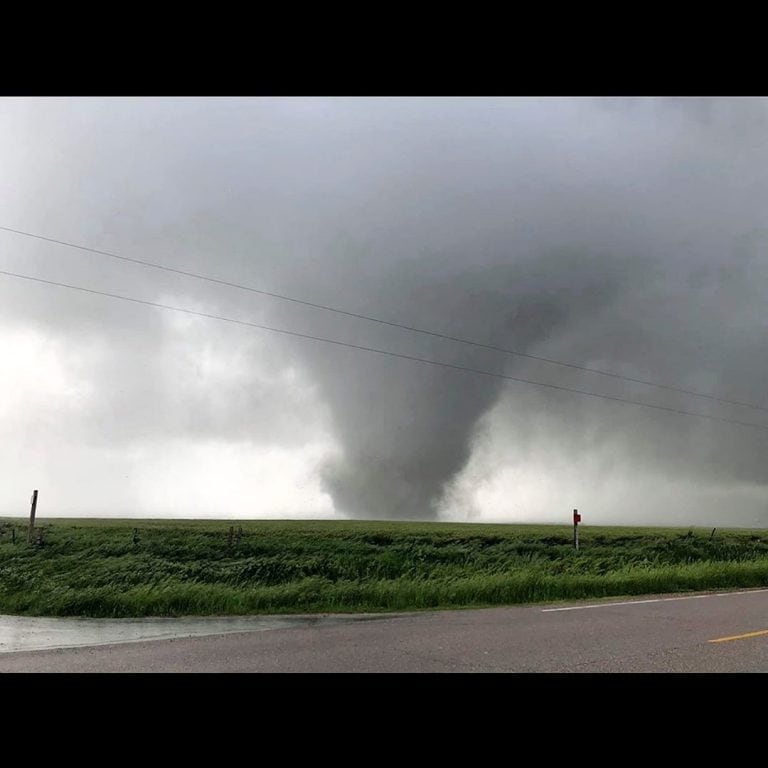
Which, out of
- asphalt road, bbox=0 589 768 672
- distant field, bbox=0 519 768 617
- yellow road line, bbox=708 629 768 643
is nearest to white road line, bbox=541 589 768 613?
asphalt road, bbox=0 589 768 672

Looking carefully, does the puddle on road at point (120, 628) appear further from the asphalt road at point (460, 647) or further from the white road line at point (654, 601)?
the white road line at point (654, 601)

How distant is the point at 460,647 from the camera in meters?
8.65

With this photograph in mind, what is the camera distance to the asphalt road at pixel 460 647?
297 inches

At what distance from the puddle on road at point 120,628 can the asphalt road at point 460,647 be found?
0.32 m

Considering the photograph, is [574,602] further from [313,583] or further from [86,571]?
[86,571]

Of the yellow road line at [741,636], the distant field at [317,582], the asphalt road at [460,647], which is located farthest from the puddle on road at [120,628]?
the yellow road line at [741,636]

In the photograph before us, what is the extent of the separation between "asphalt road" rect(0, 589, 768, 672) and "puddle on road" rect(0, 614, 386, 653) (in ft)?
1.06

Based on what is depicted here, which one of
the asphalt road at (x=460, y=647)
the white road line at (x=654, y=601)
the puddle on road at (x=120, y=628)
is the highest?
the asphalt road at (x=460, y=647)

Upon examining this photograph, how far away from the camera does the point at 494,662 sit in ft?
25.1

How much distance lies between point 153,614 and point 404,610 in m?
5.47

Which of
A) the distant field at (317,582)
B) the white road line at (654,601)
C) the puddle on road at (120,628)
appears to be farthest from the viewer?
the distant field at (317,582)

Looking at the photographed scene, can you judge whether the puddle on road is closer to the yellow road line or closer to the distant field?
the distant field

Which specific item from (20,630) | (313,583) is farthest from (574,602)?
(20,630)

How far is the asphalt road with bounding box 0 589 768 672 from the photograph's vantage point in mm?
7539
